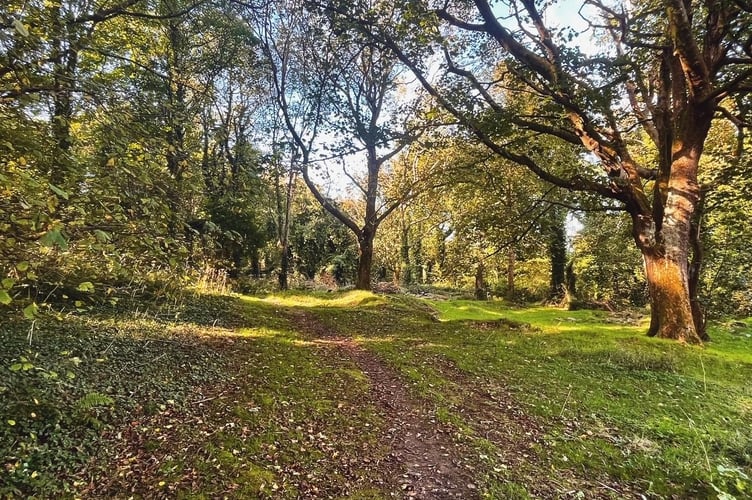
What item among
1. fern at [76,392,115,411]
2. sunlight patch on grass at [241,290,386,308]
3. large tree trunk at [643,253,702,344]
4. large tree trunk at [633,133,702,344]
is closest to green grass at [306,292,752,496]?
large tree trunk at [643,253,702,344]

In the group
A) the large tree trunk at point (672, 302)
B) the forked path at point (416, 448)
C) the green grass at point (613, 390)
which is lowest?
the forked path at point (416, 448)

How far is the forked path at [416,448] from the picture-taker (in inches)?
138

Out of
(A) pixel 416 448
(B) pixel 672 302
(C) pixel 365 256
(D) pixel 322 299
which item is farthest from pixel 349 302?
(A) pixel 416 448

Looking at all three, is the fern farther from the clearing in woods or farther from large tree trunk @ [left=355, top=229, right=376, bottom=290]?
large tree trunk @ [left=355, top=229, right=376, bottom=290]

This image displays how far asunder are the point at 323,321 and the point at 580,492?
8.15 m

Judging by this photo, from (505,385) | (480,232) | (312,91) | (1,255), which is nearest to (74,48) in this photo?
(1,255)

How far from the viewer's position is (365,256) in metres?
16.8

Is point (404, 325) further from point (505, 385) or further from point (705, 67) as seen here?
point (705, 67)

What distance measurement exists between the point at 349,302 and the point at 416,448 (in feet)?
35.0

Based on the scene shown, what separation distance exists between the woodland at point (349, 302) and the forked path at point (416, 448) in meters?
0.04

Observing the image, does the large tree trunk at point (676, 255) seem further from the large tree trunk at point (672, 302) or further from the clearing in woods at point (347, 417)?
the clearing in woods at point (347, 417)

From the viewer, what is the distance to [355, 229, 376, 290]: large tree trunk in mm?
16562

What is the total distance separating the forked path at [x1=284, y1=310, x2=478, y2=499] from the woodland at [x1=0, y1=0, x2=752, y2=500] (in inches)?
1.4

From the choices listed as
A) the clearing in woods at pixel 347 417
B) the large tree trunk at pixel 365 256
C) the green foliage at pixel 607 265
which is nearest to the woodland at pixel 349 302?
the clearing in woods at pixel 347 417
